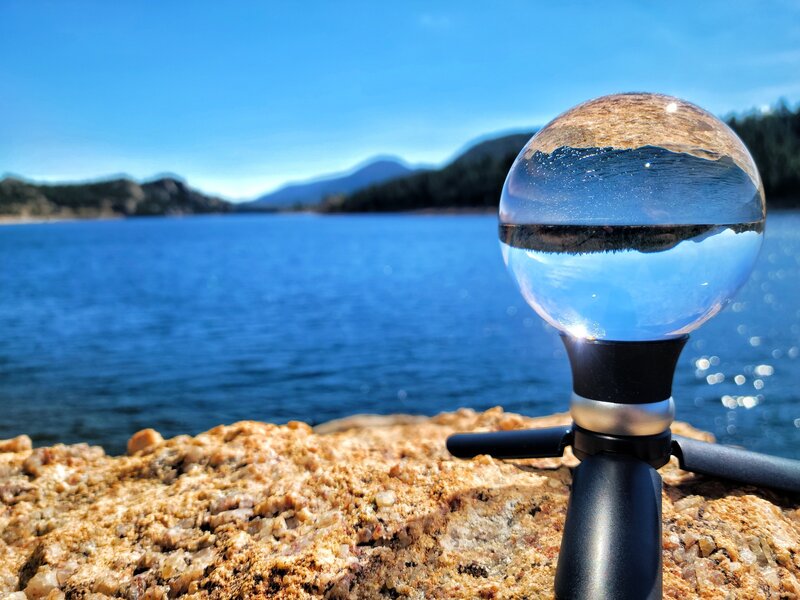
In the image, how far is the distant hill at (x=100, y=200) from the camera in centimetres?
14638

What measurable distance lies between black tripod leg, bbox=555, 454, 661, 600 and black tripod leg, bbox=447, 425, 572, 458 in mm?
333

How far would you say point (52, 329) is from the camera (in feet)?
62.5

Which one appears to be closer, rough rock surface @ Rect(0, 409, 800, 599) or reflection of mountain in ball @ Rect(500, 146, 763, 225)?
reflection of mountain in ball @ Rect(500, 146, 763, 225)

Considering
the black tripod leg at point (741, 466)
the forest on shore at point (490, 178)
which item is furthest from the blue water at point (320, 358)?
the forest on shore at point (490, 178)

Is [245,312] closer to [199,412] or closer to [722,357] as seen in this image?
[199,412]

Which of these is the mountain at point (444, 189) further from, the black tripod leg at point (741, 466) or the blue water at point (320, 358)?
the black tripod leg at point (741, 466)

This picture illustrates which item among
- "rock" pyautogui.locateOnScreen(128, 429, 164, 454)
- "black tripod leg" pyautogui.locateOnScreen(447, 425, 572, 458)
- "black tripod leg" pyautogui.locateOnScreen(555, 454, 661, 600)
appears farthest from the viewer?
"rock" pyautogui.locateOnScreen(128, 429, 164, 454)

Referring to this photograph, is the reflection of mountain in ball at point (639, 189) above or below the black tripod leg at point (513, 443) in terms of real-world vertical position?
above

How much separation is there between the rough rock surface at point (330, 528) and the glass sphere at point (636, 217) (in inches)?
25.2

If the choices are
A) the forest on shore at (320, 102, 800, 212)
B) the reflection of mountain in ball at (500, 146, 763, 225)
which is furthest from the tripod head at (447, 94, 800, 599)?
the forest on shore at (320, 102, 800, 212)

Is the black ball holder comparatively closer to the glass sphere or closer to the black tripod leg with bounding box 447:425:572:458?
the glass sphere

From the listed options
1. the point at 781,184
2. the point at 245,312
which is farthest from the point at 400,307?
the point at 781,184

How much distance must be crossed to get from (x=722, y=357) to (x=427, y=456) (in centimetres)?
1555

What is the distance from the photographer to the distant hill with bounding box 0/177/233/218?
14638 cm
